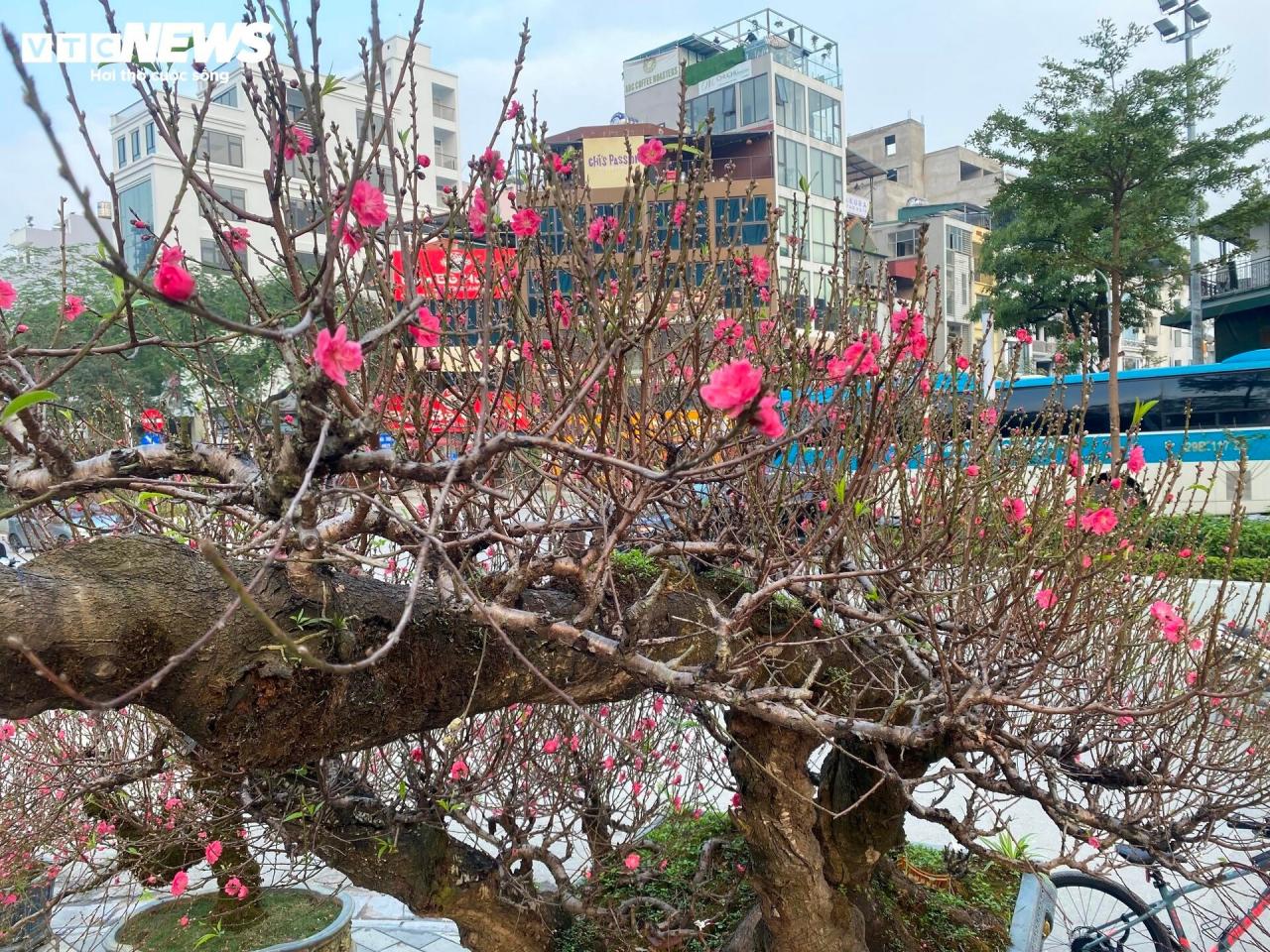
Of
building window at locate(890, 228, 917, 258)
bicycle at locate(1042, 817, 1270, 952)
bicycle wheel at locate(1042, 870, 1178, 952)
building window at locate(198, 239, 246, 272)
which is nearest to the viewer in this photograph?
building window at locate(198, 239, 246, 272)

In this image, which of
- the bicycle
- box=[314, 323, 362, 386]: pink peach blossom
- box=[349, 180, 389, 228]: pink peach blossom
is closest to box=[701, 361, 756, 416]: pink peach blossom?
box=[314, 323, 362, 386]: pink peach blossom

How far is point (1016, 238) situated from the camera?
1709cm

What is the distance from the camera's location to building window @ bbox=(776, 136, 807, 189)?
32.8 metres

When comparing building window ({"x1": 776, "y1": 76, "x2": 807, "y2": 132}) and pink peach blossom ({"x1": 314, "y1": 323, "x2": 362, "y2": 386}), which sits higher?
building window ({"x1": 776, "y1": 76, "x2": 807, "y2": 132})

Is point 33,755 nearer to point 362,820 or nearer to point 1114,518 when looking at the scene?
point 362,820

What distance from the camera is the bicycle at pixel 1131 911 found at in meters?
2.89

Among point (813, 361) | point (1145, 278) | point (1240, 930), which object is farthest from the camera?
point (1145, 278)

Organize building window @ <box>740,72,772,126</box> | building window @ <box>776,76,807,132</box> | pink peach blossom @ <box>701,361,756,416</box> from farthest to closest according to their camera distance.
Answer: building window @ <box>776,76,807,132</box> → building window @ <box>740,72,772,126</box> → pink peach blossom @ <box>701,361,756,416</box>

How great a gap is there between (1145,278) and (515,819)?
16462 mm

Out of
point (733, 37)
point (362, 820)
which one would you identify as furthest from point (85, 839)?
point (733, 37)

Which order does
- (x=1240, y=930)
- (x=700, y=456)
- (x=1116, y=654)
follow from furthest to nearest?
(x=1240, y=930) < (x=1116, y=654) < (x=700, y=456)

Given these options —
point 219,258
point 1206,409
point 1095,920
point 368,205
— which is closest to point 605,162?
point 219,258

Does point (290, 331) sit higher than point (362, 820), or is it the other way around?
point (290, 331)

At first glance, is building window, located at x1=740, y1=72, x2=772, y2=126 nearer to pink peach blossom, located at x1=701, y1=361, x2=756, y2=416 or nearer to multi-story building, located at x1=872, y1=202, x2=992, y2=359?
multi-story building, located at x1=872, y1=202, x2=992, y2=359
